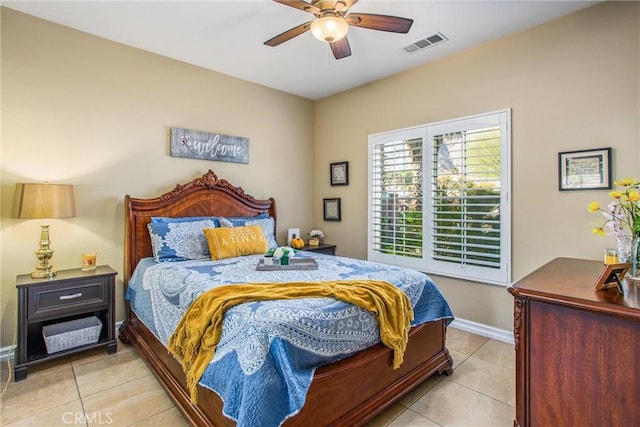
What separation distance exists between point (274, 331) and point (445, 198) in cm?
257

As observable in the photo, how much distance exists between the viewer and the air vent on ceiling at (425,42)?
9.95 ft

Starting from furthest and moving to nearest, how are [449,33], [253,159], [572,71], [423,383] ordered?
[253,159], [449,33], [572,71], [423,383]

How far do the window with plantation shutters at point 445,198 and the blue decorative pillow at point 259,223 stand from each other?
128cm

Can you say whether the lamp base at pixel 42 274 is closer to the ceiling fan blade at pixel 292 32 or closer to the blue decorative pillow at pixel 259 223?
the blue decorative pillow at pixel 259 223

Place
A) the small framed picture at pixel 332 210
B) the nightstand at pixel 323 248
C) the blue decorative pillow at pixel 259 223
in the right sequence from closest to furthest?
the blue decorative pillow at pixel 259 223
the nightstand at pixel 323 248
the small framed picture at pixel 332 210

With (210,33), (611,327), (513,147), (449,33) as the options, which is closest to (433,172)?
(513,147)

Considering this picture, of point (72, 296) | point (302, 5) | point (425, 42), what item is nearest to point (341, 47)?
point (302, 5)

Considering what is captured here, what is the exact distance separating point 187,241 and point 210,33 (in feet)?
6.36

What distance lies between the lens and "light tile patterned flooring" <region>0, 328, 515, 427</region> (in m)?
1.96

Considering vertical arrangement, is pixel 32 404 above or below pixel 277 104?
below

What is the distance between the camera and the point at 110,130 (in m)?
3.15

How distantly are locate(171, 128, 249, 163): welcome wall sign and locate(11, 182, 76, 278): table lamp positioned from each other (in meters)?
1.16

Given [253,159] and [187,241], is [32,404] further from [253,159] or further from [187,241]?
[253,159]

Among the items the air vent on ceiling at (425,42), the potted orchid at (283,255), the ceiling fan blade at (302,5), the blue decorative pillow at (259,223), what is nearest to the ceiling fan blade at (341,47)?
the ceiling fan blade at (302,5)
